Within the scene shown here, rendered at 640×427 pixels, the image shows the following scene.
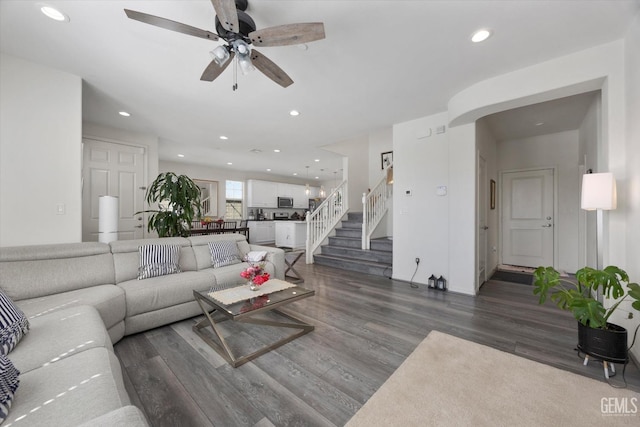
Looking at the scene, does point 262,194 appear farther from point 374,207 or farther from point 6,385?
point 6,385

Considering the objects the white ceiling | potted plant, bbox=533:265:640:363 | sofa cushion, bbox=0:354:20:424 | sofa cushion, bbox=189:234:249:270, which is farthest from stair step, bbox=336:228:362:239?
sofa cushion, bbox=0:354:20:424

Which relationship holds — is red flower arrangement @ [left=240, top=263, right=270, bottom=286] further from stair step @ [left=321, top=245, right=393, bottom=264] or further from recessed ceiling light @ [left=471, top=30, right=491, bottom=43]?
stair step @ [left=321, top=245, right=393, bottom=264]

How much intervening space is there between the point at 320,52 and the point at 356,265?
3701mm

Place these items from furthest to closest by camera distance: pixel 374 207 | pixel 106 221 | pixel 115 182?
pixel 374 207 → pixel 115 182 → pixel 106 221

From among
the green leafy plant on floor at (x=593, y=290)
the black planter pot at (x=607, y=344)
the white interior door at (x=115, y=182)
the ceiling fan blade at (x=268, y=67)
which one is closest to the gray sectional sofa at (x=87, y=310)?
the white interior door at (x=115, y=182)

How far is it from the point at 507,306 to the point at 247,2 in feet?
13.7

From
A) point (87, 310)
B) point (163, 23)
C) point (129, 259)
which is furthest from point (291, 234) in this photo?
point (163, 23)

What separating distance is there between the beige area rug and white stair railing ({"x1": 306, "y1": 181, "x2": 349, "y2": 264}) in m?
3.92

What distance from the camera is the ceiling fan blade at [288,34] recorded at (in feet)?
5.17

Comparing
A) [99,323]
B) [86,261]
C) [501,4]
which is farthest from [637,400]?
[86,261]

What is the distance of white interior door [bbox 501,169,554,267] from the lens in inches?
193

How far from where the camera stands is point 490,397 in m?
1.56

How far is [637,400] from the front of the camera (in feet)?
5.01

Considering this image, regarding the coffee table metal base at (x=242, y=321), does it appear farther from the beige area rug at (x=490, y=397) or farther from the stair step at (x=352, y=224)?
the stair step at (x=352, y=224)
